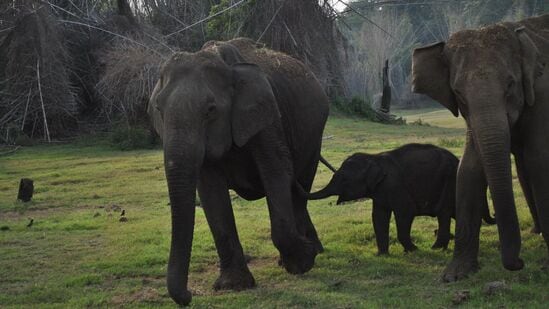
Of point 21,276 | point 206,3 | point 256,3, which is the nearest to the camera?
point 21,276

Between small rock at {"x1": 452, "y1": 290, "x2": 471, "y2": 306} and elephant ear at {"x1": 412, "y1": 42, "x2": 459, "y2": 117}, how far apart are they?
1.72 meters

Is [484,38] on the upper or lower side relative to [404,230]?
upper

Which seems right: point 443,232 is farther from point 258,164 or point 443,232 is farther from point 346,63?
point 346,63

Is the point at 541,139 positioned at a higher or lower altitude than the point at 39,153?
higher

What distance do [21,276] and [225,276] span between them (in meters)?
2.62

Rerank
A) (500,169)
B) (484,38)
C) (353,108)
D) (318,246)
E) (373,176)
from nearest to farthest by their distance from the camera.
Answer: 1. (500,169)
2. (484,38)
3. (373,176)
4. (318,246)
5. (353,108)

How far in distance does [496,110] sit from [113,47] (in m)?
23.9

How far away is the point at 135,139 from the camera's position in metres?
25.7

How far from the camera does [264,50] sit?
9.56 meters

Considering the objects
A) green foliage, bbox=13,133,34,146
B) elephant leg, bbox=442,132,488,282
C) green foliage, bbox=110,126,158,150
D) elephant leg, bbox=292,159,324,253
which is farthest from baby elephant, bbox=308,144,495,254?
green foliage, bbox=13,133,34,146

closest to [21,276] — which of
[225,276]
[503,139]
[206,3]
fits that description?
[225,276]

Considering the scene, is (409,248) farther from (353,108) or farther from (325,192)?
(353,108)

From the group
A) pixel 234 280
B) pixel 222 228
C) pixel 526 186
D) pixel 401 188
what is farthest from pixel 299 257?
pixel 526 186

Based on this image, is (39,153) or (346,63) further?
(346,63)
